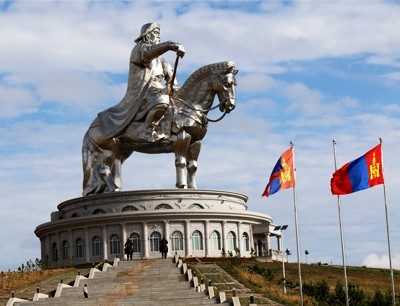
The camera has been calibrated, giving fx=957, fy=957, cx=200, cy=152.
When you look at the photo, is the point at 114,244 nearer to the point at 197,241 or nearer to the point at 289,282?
the point at 197,241

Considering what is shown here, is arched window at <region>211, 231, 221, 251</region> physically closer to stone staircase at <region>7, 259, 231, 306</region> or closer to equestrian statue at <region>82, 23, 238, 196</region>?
equestrian statue at <region>82, 23, 238, 196</region>

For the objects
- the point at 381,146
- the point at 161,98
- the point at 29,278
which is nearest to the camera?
the point at 381,146

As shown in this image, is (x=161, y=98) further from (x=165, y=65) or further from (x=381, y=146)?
(x=381, y=146)

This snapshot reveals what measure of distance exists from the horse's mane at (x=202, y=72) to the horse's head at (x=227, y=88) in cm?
26

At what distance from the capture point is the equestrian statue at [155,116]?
6706 centimetres

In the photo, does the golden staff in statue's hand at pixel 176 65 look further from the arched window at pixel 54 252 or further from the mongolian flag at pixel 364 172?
the mongolian flag at pixel 364 172

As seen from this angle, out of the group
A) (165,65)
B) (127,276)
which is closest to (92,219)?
(165,65)

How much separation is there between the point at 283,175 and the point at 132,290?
Answer: 9.13 m

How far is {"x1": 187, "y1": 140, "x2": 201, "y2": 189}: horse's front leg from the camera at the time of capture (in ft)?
224

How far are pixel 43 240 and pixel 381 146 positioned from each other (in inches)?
1636

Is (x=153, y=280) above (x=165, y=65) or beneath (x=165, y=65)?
beneath

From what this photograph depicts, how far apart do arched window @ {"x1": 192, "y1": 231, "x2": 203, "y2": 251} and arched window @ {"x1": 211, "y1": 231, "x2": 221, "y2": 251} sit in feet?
3.06

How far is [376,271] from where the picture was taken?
225 ft

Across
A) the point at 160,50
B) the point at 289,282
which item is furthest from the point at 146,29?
the point at 289,282
